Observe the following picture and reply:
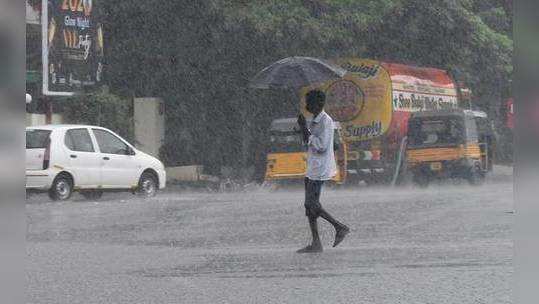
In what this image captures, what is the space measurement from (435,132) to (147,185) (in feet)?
25.0

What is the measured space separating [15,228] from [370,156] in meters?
20.7

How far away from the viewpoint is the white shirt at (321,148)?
31.2 feet

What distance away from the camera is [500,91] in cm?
2922

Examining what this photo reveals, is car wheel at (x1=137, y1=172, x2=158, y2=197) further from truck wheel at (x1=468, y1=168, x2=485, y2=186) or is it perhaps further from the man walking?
the man walking

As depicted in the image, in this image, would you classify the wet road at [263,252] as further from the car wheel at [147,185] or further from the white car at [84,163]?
the car wheel at [147,185]

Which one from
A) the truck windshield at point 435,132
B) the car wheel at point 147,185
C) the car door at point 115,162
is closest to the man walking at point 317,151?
the car door at point 115,162

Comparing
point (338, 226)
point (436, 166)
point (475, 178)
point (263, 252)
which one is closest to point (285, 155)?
point (436, 166)

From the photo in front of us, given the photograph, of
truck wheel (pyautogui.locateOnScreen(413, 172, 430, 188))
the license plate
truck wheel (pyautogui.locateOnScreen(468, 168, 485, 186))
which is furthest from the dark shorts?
the license plate

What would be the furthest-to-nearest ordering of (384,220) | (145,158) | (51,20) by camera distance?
(145,158), (51,20), (384,220)

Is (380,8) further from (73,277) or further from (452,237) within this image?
(73,277)

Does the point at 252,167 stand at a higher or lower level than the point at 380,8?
lower

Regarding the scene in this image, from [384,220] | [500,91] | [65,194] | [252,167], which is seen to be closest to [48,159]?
[65,194]

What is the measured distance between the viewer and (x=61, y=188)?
16516 millimetres

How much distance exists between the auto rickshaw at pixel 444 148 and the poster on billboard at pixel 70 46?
747cm
